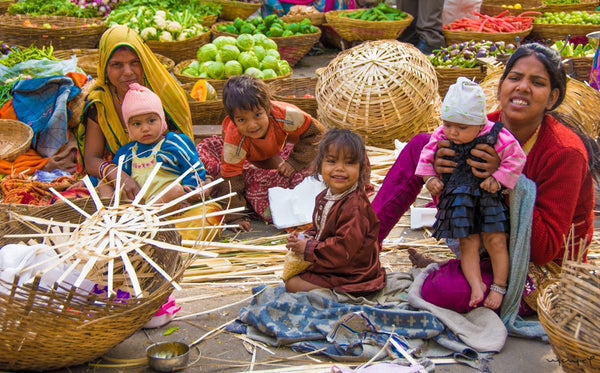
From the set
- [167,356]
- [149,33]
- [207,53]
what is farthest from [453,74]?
[167,356]

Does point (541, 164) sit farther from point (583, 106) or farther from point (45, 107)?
point (45, 107)

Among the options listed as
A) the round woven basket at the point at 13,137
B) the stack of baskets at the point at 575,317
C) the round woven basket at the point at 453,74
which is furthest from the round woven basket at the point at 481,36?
the stack of baskets at the point at 575,317

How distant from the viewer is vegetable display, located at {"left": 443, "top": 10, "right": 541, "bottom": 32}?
809 cm

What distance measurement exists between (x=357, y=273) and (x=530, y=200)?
87 cm

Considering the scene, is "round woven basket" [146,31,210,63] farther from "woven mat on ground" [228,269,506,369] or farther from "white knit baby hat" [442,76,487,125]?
"white knit baby hat" [442,76,487,125]

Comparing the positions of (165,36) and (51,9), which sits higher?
(51,9)

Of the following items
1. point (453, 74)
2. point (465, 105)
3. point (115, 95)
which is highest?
point (465, 105)

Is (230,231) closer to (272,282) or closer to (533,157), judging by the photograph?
(272,282)

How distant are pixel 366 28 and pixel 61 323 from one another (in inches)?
266

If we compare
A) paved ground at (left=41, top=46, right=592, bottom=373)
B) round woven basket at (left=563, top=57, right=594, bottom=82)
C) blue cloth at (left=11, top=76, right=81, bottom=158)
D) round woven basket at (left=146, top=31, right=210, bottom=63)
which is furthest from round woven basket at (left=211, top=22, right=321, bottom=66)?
paved ground at (left=41, top=46, right=592, bottom=373)

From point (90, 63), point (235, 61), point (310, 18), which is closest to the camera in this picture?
point (90, 63)

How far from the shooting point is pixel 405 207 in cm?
332

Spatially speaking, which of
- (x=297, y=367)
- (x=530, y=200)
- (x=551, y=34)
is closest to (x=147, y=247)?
(x=297, y=367)

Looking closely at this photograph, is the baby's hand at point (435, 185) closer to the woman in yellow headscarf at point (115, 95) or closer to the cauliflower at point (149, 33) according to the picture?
the woman in yellow headscarf at point (115, 95)
